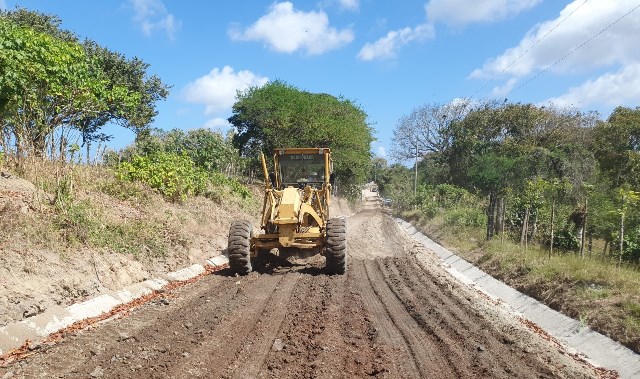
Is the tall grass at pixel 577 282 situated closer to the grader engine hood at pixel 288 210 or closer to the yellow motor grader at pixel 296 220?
the yellow motor grader at pixel 296 220

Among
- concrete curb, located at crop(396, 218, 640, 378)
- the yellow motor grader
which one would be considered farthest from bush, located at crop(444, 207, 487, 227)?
the yellow motor grader

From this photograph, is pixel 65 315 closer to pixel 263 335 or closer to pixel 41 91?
pixel 263 335

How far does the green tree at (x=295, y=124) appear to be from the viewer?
1281 inches

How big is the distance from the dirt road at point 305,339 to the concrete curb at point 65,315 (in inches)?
22.0

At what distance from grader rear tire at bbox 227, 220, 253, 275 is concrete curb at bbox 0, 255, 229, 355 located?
4.60 ft

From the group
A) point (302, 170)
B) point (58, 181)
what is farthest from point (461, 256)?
point (58, 181)

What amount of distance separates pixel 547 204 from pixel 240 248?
11354 millimetres

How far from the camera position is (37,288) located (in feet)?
24.7

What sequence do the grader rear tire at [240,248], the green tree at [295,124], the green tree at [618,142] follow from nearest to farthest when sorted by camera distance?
the grader rear tire at [240,248] < the green tree at [618,142] < the green tree at [295,124]

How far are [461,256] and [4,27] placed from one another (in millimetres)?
13857

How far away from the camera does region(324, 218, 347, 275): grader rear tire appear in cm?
1155

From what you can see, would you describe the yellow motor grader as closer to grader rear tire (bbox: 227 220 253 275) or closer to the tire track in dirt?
grader rear tire (bbox: 227 220 253 275)

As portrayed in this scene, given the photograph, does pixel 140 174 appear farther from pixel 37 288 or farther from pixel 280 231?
pixel 37 288

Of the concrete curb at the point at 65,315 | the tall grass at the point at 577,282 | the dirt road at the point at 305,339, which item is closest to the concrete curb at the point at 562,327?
the tall grass at the point at 577,282
